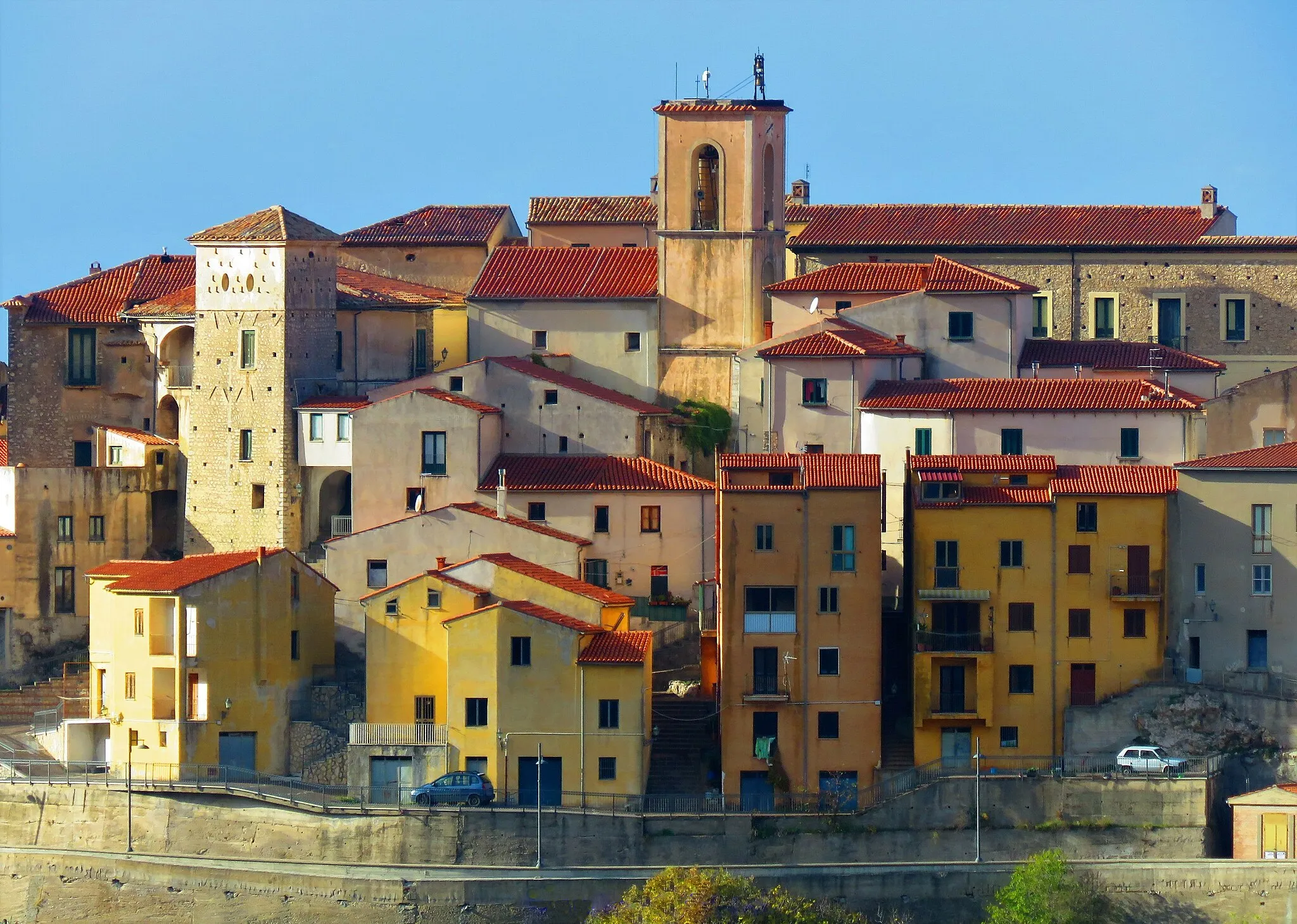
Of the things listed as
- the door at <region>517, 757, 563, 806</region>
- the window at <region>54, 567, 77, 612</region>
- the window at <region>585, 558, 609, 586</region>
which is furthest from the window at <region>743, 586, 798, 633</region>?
the window at <region>54, 567, 77, 612</region>

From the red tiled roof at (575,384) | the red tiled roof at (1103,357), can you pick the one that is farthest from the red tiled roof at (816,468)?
the red tiled roof at (1103,357)

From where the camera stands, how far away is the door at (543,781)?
81562 mm

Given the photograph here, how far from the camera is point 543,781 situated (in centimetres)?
8162

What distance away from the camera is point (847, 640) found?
271ft

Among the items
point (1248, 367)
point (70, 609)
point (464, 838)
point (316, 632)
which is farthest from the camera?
point (1248, 367)

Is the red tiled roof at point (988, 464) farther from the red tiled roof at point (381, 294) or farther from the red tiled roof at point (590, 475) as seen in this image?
the red tiled roof at point (381, 294)

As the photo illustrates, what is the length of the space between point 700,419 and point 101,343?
17.3 meters

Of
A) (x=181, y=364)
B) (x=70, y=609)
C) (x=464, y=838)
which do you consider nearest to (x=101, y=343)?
(x=181, y=364)

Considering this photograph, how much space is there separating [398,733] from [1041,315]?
91.0 feet

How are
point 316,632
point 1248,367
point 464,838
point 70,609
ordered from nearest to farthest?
1. point 464,838
2. point 316,632
3. point 70,609
4. point 1248,367

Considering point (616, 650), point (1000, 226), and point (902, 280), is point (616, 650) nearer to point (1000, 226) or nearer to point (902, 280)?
point (902, 280)

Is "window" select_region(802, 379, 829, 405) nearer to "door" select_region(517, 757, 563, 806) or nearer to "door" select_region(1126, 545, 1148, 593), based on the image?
"door" select_region(1126, 545, 1148, 593)

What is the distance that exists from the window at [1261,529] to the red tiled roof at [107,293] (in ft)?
109

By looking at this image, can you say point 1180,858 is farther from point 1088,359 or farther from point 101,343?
point 101,343
